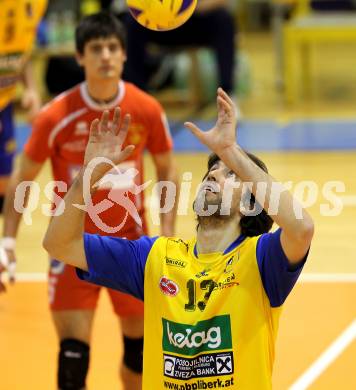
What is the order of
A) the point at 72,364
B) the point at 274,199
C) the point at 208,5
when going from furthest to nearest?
the point at 208,5, the point at 72,364, the point at 274,199

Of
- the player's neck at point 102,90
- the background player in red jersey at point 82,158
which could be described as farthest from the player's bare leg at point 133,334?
the player's neck at point 102,90

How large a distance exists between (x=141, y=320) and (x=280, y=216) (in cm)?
181

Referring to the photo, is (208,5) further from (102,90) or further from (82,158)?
(82,158)

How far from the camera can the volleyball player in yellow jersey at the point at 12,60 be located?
6906mm

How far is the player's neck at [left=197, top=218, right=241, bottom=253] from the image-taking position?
3660 mm

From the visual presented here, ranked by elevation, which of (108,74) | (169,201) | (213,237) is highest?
(108,74)

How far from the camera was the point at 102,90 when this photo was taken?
504 cm

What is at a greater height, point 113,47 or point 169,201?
→ point 113,47

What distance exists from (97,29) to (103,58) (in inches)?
8.4

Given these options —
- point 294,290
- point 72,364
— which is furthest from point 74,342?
point 294,290

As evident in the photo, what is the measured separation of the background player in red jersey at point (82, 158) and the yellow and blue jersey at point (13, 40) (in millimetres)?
1808

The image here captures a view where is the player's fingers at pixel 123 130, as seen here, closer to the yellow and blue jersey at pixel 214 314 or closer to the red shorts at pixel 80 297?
the yellow and blue jersey at pixel 214 314

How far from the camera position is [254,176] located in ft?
11.0

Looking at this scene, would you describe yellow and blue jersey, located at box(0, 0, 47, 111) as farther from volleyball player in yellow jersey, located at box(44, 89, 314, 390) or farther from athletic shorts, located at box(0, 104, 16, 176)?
volleyball player in yellow jersey, located at box(44, 89, 314, 390)
